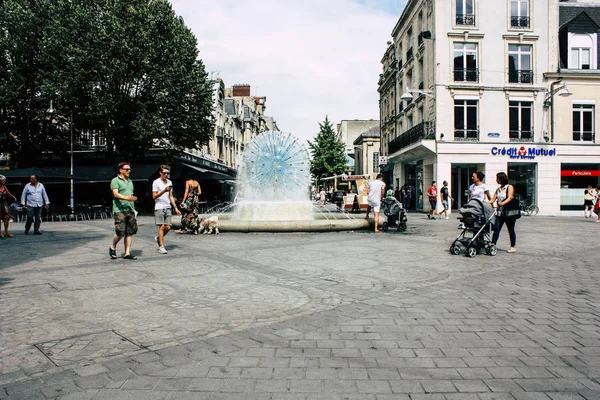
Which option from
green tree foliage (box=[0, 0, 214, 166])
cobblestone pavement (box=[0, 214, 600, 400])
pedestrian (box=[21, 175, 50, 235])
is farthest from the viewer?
green tree foliage (box=[0, 0, 214, 166])

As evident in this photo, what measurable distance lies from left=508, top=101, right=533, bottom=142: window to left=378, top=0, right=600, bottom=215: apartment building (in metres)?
0.06

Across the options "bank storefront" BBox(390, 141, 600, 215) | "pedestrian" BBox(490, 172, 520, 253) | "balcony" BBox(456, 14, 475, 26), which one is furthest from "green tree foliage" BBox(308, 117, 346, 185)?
"pedestrian" BBox(490, 172, 520, 253)

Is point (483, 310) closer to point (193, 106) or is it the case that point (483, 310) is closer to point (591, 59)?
point (193, 106)

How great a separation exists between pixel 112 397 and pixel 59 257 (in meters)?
6.79

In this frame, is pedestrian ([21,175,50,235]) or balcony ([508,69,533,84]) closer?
pedestrian ([21,175,50,235])

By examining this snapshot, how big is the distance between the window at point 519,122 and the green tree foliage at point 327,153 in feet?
103

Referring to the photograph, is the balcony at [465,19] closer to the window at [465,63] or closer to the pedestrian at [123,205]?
the window at [465,63]

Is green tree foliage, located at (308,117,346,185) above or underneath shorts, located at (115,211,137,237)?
above

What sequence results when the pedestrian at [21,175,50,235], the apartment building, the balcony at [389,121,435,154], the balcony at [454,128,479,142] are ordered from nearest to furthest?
the pedestrian at [21,175,50,235] < the apartment building < the balcony at [454,128,479,142] < the balcony at [389,121,435,154]

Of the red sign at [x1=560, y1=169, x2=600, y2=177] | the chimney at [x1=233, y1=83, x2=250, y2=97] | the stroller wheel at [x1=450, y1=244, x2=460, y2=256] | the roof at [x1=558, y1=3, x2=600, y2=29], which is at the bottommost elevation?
the stroller wheel at [x1=450, y1=244, x2=460, y2=256]

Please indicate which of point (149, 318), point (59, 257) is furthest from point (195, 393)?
point (59, 257)

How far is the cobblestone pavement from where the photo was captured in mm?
2941

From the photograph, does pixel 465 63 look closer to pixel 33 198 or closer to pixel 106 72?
pixel 106 72

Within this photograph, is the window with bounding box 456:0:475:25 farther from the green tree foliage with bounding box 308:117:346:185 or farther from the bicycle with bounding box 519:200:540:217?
the green tree foliage with bounding box 308:117:346:185
